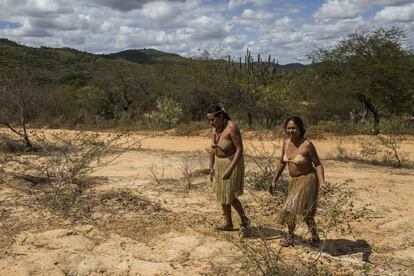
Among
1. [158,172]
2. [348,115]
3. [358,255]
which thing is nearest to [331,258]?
[358,255]

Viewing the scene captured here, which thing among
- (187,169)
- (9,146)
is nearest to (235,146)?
(187,169)

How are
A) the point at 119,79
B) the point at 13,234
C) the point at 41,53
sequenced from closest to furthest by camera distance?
the point at 13,234, the point at 119,79, the point at 41,53

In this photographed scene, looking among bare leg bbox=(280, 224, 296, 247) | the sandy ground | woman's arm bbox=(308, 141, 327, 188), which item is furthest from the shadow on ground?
woman's arm bbox=(308, 141, 327, 188)

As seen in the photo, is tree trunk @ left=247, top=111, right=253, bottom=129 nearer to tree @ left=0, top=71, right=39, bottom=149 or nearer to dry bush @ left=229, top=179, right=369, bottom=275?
tree @ left=0, top=71, right=39, bottom=149

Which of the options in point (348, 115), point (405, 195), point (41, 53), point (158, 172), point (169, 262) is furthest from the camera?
point (41, 53)

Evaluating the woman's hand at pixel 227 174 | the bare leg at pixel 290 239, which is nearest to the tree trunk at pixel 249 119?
the woman's hand at pixel 227 174

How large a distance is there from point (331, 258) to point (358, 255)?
0.45 m

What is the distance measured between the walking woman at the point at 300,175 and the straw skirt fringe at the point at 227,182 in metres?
0.58

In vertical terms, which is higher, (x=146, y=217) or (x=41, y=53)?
(x=41, y=53)

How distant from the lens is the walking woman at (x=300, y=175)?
479 cm

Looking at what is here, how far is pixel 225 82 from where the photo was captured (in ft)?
63.7

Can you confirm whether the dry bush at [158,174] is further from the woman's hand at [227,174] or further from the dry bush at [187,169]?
the woman's hand at [227,174]

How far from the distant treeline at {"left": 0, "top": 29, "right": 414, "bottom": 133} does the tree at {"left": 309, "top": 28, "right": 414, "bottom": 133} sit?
0.08 ft

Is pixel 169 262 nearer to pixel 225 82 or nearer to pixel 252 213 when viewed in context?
pixel 252 213
